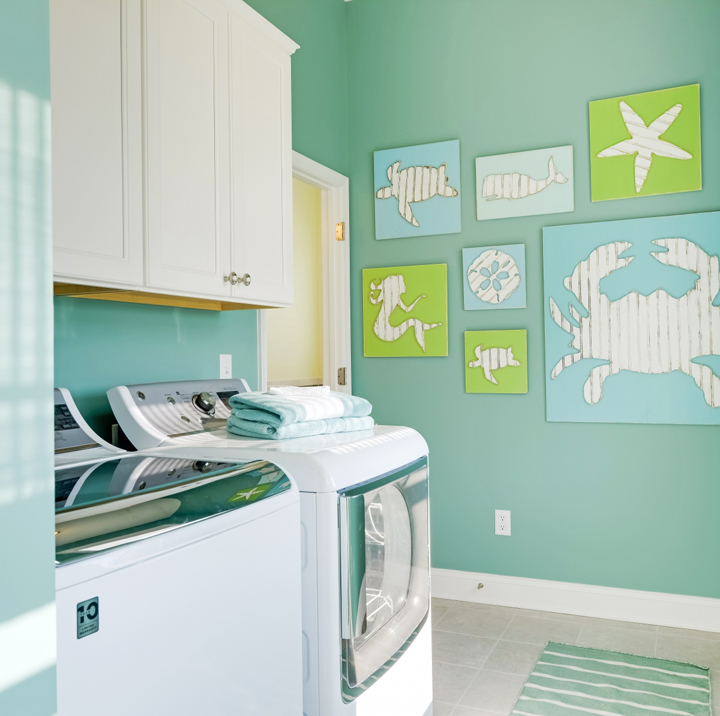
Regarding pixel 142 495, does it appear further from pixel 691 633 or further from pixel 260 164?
pixel 691 633

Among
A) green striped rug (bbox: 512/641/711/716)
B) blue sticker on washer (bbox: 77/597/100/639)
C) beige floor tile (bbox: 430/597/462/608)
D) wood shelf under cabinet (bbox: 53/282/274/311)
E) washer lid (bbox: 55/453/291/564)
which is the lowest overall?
beige floor tile (bbox: 430/597/462/608)

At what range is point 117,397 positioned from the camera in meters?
1.80

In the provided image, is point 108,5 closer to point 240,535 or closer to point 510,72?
point 240,535

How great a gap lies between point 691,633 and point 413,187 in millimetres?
2228

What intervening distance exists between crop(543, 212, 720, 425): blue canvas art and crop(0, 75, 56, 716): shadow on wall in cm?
254

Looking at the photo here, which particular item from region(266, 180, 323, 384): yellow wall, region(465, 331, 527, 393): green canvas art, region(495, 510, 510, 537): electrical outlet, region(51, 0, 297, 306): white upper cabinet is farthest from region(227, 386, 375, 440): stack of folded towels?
region(266, 180, 323, 384): yellow wall

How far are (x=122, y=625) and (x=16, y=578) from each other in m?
0.33

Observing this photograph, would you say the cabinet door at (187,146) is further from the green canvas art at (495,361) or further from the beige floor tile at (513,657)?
the beige floor tile at (513,657)

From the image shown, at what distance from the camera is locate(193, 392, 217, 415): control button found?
2.03 metres

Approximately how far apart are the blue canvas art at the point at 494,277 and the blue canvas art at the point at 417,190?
0.18 meters

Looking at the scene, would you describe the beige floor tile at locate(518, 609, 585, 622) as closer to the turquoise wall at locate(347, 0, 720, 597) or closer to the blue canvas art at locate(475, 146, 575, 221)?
the turquoise wall at locate(347, 0, 720, 597)

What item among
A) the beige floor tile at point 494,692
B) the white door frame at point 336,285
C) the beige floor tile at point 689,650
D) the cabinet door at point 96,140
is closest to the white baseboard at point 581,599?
the beige floor tile at point 689,650

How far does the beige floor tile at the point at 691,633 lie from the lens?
262cm

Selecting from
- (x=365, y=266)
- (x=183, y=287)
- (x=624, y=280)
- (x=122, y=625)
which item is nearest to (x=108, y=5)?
(x=183, y=287)
